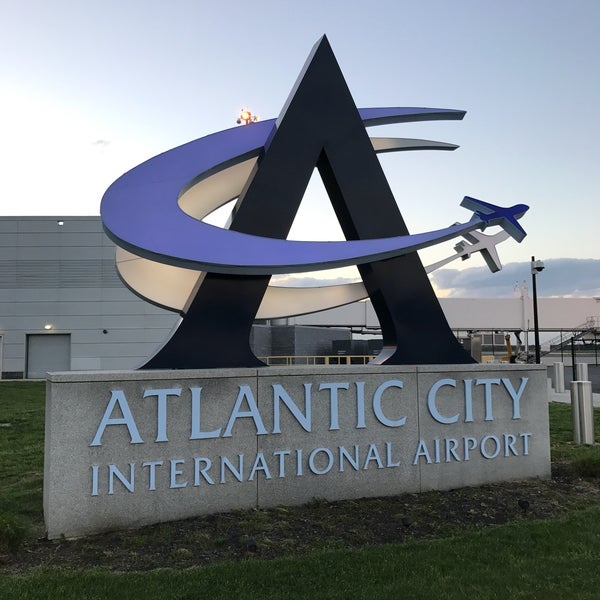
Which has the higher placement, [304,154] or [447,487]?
[304,154]

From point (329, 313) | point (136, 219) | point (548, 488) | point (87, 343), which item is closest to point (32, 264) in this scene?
point (87, 343)

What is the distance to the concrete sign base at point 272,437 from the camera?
20.5 feet

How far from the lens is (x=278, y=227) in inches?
321

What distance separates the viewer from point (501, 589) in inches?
184

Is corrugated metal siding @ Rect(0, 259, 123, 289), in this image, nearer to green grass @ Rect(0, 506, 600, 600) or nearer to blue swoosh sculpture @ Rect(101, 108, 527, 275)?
blue swoosh sculpture @ Rect(101, 108, 527, 275)

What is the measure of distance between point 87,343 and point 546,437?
34.9 meters

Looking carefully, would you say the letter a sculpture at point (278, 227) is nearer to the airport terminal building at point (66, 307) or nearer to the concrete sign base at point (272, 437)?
the concrete sign base at point (272, 437)

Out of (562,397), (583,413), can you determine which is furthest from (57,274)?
(583,413)

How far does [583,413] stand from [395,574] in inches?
338

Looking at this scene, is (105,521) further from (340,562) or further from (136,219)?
(136,219)

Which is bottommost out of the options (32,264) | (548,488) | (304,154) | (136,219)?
(548,488)

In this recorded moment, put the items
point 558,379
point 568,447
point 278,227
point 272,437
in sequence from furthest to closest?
1. point 558,379
2. point 568,447
3. point 278,227
4. point 272,437

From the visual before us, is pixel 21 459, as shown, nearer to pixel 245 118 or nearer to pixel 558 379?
pixel 245 118

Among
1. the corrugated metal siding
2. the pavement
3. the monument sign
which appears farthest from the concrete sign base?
the corrugated metal siding
